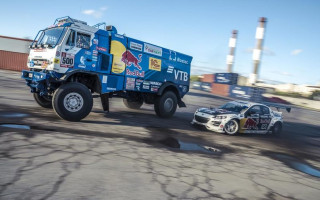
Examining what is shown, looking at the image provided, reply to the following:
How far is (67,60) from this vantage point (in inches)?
286

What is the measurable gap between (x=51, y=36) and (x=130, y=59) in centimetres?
277

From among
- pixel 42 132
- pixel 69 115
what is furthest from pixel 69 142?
pixel 69 115

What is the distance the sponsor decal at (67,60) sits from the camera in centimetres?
714

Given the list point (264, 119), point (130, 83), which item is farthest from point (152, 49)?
point (264, 119)

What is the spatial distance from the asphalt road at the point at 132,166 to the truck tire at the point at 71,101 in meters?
0.26

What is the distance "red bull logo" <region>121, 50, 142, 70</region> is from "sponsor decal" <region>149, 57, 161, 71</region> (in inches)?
23.7

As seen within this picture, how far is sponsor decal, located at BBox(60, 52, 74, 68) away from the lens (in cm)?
714

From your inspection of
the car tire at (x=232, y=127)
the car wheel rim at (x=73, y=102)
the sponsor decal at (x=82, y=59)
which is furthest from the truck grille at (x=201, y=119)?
the sponsor decal at (x=82, y=59)

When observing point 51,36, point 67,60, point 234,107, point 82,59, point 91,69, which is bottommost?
point 234,107

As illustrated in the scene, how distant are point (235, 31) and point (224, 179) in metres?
58.9

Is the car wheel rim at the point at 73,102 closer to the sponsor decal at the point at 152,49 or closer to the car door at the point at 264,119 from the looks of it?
the sponsor decal at the point at 152,49

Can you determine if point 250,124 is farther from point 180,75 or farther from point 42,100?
point 42,100

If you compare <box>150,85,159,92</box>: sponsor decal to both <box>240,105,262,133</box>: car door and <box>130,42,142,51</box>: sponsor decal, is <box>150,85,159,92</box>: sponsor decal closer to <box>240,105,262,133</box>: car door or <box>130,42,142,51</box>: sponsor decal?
<box>130,42,142,51</box>: sponsor decal

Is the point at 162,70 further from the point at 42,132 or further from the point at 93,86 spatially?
the point at 42,132
